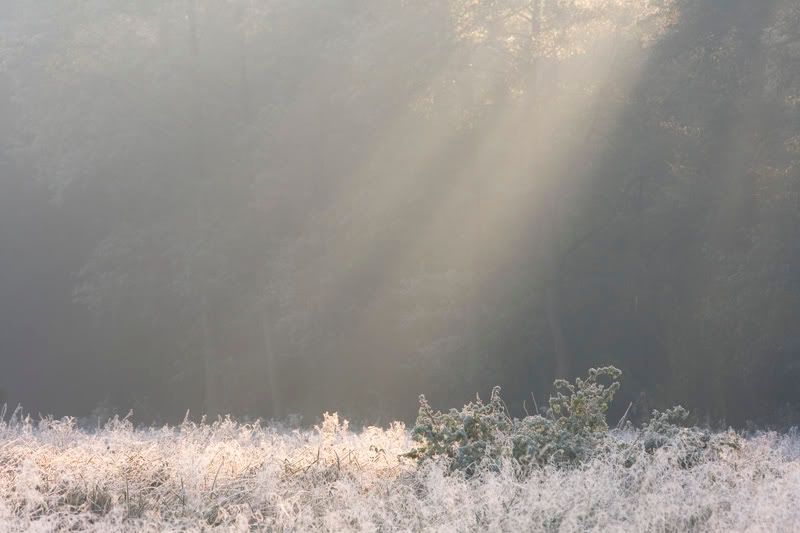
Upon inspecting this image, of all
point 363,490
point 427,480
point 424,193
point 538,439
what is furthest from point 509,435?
point 424,193

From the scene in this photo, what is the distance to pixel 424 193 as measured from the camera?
23516 millimetres

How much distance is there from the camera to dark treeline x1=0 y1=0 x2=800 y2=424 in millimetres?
20875

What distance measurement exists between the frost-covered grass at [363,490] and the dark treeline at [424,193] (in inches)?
483

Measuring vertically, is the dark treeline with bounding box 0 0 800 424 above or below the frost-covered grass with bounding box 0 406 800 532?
above

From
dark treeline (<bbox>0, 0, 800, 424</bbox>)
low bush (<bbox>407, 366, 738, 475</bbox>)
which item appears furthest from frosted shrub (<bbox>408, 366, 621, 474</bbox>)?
dark treeline (<bbox>0, 0, 800, 424</bbox>)

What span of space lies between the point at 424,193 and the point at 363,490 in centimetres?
1577

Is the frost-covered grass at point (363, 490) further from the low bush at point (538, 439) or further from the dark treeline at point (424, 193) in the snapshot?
the dark treeline at point (424, 193)

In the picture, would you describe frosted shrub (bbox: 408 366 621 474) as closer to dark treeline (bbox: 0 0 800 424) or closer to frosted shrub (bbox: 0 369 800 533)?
frosted shrub (bbox: 0 369 800 533)

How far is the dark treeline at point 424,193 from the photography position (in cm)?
2088

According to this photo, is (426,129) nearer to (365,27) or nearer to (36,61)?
(365,27)

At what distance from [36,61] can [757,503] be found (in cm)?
2416

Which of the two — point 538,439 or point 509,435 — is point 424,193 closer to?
point 509,435

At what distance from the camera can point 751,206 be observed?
69.4ft

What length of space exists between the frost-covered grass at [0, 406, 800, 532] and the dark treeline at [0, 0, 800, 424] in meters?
12.3
